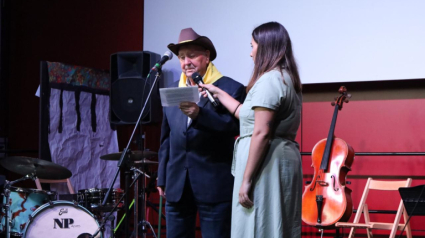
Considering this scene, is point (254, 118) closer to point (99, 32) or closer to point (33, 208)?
point (33, 208)

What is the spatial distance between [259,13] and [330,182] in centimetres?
146

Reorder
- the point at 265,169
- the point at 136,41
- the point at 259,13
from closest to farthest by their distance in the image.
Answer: the point at 265,169, the point at 259,13, the point at 136,41

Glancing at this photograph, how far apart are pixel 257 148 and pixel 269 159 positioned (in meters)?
0.07

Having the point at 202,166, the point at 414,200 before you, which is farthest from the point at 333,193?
the point at 202,166

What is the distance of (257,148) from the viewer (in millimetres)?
1853

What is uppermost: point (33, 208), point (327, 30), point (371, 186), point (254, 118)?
point (327, 30)

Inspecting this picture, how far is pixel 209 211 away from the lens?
89.4 inches

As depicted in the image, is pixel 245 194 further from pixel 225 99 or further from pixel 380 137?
pixel 380 137

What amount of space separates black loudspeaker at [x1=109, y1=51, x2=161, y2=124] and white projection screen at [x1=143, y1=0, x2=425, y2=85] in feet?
0.62

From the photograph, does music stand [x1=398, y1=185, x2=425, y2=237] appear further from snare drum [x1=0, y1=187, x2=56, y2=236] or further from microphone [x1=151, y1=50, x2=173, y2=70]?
snare drum [x1=0, y1=187, x2=56, y2=236]

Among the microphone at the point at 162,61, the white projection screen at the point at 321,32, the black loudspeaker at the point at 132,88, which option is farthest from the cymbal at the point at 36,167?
the microphone at the point at 162,61

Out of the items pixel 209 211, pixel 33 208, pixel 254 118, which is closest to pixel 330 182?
pixel 209 211

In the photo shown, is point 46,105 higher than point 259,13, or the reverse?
point 259,13

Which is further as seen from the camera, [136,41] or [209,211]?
[136,41]
